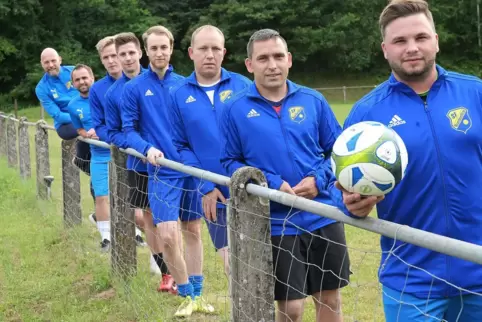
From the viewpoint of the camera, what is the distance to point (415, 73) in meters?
2.82

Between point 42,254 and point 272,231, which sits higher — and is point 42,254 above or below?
below

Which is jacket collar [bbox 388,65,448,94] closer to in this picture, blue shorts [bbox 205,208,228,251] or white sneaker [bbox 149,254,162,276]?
blue shorts [bbox 205,208,228,251]

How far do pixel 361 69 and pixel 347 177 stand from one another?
4685cm

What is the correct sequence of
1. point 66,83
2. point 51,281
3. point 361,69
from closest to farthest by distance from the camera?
point 51,281 → point 66,83 → point 361,69

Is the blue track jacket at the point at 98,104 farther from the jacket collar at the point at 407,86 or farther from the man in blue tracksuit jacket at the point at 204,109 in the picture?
the jacket collar at the point at 407,86

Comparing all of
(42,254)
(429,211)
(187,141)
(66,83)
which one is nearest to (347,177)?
(429,211)

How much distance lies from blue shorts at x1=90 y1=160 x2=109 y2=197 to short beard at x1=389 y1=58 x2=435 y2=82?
4.71 metres

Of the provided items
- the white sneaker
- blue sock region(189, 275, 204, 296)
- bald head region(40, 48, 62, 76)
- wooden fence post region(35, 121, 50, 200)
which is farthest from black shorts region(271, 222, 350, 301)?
wooden fence post region(35, 121, 50, 200)

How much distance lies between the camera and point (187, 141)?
4.82 metres

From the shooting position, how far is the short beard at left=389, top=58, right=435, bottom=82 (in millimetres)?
2822

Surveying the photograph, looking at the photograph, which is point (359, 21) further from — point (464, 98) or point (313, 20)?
point (464, 98)

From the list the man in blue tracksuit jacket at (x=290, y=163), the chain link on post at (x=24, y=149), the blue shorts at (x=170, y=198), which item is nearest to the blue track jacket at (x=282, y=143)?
the man in blue tracksuit jacket at (x=290, y=163)

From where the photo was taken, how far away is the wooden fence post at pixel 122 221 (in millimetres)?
5746

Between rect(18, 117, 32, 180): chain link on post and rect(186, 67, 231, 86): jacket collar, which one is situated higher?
rect(186, 67, 231, 86): jacket collar
